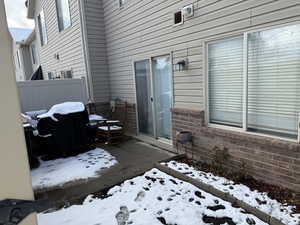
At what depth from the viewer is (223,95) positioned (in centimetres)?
353

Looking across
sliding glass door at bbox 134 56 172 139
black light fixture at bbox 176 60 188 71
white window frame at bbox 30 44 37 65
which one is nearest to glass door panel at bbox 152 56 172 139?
sliding glass door at bbox 134 56 172 139

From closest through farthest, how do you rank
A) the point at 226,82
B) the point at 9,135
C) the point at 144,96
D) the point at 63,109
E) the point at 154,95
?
the point at 9,135 → the point at 226,82 → the point at 63,109 → the point at 154,95 → the point at 144,96

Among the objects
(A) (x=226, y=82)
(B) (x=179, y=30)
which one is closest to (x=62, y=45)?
(B) (x=179, y=30)

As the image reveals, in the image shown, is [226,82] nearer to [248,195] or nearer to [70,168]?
[248,195]

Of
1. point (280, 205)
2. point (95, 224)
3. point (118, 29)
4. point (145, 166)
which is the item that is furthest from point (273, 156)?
point (118, 29)

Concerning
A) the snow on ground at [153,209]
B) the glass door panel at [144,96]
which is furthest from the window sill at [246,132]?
the glass door panel at [144,96]

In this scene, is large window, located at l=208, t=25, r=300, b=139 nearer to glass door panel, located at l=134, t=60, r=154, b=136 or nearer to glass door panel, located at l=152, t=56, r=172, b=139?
glass door panel, located at l=152, t=56, r=172, b=139

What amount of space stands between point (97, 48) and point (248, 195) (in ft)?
18.6

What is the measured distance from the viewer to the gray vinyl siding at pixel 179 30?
287cm

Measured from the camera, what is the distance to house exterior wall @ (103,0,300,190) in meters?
2.76

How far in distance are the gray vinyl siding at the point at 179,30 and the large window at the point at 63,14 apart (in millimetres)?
1644

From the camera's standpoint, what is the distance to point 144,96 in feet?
17.9

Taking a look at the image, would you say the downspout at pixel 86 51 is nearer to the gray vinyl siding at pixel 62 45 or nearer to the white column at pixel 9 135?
the gray vinyl siding at pixel 62 45

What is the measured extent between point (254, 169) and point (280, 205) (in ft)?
2.23
